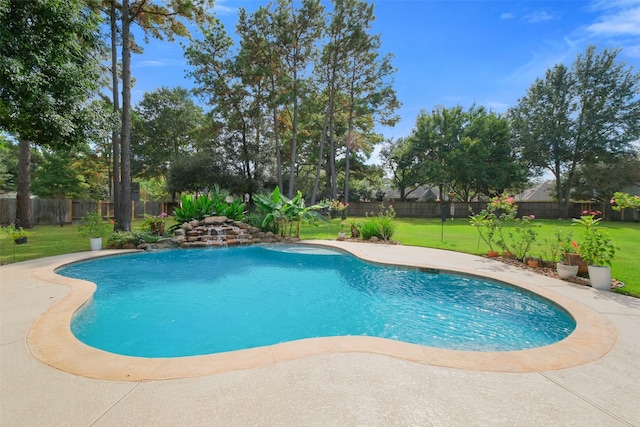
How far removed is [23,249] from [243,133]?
1625 centimetres

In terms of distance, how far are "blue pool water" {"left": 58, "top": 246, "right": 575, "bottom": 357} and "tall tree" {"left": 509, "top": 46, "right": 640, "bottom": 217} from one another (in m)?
28.4

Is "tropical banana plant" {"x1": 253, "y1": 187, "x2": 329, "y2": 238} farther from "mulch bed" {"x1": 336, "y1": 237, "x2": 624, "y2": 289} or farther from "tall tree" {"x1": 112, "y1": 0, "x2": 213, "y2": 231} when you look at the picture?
"mulch bed" {"x1": 336, "y1": 237, "x2": 624, "y2": 289}

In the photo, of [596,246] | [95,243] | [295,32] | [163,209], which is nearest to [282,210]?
[95,243]

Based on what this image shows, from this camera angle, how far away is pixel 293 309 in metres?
4.83

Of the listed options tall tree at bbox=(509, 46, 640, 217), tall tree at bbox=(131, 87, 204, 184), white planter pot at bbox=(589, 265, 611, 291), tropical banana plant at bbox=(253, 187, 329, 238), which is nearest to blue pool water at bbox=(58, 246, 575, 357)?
white planter pot at bbox=(589, 265, 611, 291)

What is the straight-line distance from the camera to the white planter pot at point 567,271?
546 cm

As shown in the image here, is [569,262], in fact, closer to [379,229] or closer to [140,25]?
[379,229]

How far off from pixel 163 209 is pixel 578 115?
37437 mm

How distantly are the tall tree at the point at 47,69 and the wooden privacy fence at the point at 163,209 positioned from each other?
7500mm

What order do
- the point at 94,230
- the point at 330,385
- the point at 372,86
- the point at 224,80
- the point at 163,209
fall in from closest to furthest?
1. the point at 330,385
2. the point at 94,230
3. the point at 224,80
4. the point at 372,86
5. the point at 163,209

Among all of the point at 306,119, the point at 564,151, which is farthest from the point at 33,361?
the point at 564,151

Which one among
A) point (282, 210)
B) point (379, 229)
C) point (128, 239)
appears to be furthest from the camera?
point (282, 210)

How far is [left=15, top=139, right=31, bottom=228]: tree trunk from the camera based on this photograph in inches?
537

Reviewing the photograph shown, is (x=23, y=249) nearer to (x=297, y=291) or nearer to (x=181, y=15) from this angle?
(x=297, y=291)
